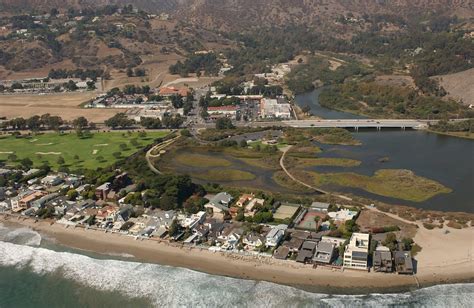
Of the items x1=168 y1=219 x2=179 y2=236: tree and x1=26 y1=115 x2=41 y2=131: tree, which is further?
x1=26 y1=115 x2=41 y2=131: tree

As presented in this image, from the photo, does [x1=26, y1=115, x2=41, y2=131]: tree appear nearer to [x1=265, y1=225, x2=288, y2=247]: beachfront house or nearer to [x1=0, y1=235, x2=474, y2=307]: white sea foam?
[x1=0, y1=235, x2=474, y2=307]: white sea foam

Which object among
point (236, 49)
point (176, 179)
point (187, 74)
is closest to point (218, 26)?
point (236, 49)

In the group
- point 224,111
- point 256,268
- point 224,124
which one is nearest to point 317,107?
point 224,111

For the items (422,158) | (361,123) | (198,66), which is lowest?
(422,158)

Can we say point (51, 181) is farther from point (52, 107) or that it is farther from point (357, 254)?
point (52, 107)

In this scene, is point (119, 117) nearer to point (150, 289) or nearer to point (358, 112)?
point (358, 112)

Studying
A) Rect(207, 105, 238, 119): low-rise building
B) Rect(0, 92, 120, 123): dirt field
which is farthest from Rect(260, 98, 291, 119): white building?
Rect(0, 92, 120, 123): dirt field

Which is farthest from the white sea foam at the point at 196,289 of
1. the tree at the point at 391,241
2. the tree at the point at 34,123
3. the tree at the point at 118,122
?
the tree at the point at 34,123
